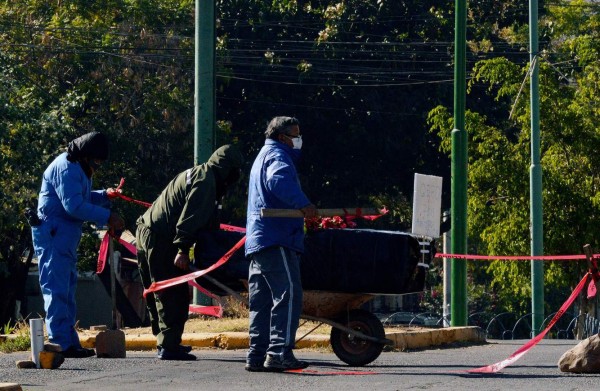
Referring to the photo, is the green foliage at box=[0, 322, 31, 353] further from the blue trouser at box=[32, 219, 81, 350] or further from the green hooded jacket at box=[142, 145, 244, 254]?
the green hooded jacket at box=[142, 145, 244, 254]

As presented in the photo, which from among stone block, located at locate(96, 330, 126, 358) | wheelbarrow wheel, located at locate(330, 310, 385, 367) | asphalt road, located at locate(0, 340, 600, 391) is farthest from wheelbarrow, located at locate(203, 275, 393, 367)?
stone block, located at locate(96, 330, 126, 358)

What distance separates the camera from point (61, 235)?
380 inches

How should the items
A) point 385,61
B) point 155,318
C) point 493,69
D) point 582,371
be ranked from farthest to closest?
point 385,61 → point 493,69 → point 155,318 → point 582,371

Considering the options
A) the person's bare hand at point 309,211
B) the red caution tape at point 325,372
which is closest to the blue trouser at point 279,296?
the red caution tape at point 325,372

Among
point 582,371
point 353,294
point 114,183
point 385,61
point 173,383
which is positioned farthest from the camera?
point 385,61

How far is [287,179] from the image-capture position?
8695mm

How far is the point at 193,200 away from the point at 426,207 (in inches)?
176

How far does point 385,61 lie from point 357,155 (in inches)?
93.9

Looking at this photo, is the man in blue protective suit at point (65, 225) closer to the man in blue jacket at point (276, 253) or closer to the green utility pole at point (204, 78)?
the man in blue jacket at point (276, 253)

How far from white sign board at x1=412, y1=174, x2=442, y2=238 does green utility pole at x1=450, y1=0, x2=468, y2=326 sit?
50cm

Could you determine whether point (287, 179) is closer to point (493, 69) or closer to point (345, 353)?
point (345, 353)

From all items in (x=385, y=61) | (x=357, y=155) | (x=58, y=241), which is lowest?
(x=58, y=241)

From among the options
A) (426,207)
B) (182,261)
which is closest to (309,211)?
(182,261)

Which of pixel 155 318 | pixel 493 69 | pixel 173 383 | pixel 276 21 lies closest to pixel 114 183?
pixel 276 21
